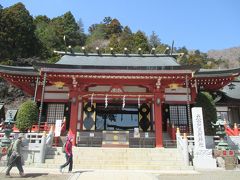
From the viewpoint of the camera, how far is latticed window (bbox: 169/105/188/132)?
1969cm

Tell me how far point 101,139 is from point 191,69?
760cm

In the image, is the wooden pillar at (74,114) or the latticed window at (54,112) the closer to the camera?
the wooden pillar at (74,114)

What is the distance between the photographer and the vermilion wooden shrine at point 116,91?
1639 cm

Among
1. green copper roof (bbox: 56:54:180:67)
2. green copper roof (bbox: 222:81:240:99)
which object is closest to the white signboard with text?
green copper roof (bbox: 56:54:180:67)

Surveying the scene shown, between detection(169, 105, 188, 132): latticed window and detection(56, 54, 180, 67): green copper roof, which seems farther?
detection(56, 54, 180, 67): green copper roof

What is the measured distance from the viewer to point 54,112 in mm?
19734

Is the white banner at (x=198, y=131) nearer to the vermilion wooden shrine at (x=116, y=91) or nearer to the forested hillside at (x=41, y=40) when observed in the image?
the vermilion wooden shrine at (x=116, y=91)

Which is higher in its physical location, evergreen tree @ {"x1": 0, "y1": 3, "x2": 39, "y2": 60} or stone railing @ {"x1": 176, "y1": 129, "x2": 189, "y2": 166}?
evergreen tree @ {"x1": 0, "y1": 3, "x2": 39, "y2": 60}

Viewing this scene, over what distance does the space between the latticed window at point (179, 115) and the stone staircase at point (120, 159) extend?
17.2 ft

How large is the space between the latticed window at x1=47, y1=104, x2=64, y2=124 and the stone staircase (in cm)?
543

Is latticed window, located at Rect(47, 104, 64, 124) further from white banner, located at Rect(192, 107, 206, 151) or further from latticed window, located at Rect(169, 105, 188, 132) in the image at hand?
white banner, located at Rect(192, 107, 206, 151)

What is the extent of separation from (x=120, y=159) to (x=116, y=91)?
616 cm

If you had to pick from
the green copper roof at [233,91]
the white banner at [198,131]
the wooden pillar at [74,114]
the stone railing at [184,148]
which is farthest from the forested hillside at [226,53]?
the white banner at [198,131]

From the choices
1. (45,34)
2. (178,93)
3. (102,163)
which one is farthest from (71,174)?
(45,34)
